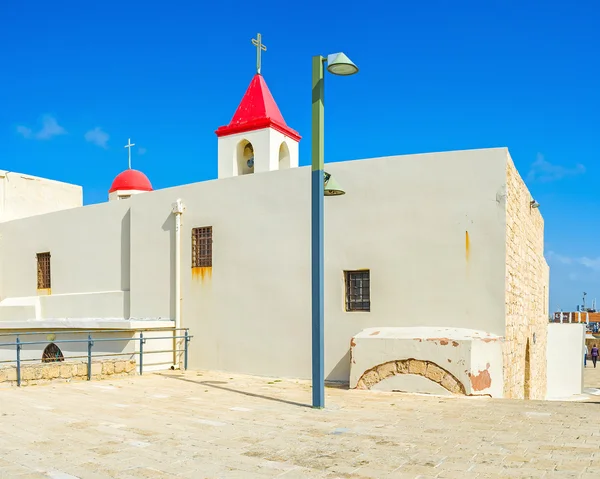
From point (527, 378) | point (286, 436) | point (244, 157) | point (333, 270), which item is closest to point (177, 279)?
point (333, 270)

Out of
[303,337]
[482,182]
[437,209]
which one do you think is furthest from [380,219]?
[303,337]

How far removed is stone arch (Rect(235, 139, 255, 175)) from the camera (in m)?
17.1

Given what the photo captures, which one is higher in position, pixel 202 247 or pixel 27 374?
pixel 202 247

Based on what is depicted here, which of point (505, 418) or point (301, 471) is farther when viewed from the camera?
point (505, 418)

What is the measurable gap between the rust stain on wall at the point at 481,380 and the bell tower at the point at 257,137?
9011 mm

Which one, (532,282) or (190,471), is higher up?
(532,282)

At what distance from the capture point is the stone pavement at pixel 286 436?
505 cm

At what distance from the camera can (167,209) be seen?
14.2 meters

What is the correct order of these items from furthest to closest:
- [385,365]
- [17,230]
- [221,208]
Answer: [17,230] < [221,208] < [385,365]

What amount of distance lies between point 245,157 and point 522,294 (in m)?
8.79

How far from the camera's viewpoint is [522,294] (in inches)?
491

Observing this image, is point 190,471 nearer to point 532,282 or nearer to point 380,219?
point 380,219

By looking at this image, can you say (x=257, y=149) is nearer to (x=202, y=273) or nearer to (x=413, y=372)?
(x=202, y=273)

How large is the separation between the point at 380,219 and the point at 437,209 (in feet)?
3.62
